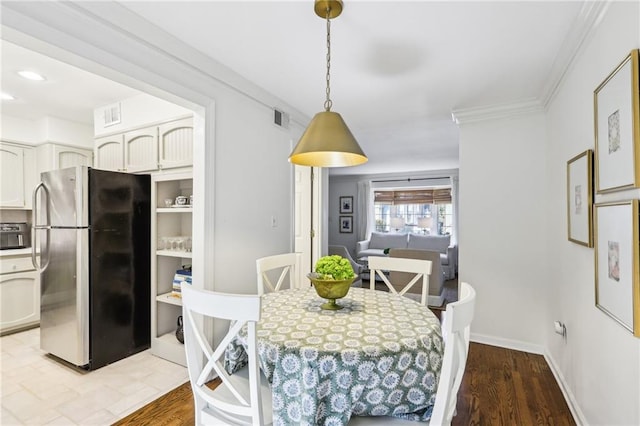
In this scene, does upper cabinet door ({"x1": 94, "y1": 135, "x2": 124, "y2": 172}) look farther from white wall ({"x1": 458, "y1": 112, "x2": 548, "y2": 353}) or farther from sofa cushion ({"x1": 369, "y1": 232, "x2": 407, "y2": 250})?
sofa cushion ({"x1": 369, "y1": 232, "x2": 407, "y2": 250})

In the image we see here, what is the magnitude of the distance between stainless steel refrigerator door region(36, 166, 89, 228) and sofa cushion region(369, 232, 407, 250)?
598 centimetres

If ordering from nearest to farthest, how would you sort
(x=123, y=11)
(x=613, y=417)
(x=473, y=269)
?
(x=613, y=417)
(x=123, y=11)
(x=473, y=269)

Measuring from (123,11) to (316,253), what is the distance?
119 inches

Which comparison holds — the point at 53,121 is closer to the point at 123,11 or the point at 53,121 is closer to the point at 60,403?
the point at 123,11

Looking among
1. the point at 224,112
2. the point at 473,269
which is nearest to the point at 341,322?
the point at 224,112

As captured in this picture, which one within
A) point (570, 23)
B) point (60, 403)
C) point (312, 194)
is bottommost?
point (60, 403)

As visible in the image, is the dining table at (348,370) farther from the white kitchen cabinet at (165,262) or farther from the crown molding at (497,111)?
the crown molding at (497,111)

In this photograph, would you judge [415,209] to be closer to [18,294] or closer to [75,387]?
[75,387]

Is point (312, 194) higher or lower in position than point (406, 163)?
lower

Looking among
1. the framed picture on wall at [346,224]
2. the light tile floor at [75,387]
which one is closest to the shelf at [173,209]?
the light tile floor at [75,387]

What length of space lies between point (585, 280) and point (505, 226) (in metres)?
1.21

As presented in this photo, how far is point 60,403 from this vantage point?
2088 mm

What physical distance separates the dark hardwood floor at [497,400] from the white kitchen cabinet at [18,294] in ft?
7.97

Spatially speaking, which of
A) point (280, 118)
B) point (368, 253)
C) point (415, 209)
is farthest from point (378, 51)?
point (415, 209)
